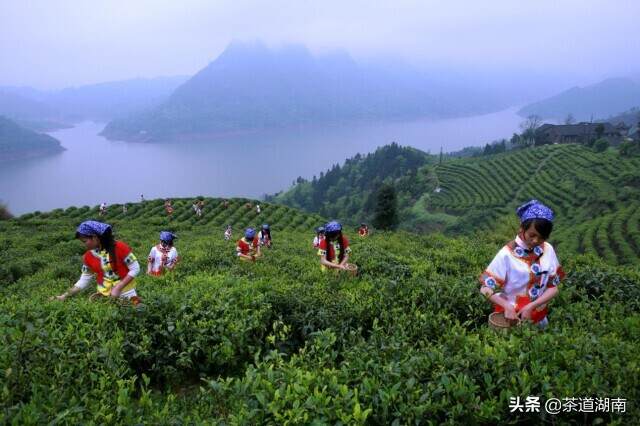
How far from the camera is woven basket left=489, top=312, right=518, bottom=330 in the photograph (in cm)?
423

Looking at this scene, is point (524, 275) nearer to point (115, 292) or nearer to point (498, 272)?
point (498, 272)

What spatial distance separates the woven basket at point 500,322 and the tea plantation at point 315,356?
0.47 feet

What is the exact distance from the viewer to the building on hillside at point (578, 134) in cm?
9481

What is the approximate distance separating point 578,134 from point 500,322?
109826 mm

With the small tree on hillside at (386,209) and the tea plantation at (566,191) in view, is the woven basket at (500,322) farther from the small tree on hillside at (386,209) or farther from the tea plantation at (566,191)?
the small tree on hillside at (386,209)

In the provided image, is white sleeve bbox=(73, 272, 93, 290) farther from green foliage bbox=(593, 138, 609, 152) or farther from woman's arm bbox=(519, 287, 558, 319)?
green foliage bbox=(593, 138, 609, 152)

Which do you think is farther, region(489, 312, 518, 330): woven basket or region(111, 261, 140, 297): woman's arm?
region(111, 261, 140, 297): woman's arm

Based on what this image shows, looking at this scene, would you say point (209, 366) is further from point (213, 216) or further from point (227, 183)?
point (227, 183)

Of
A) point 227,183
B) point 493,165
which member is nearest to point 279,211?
point 493,165

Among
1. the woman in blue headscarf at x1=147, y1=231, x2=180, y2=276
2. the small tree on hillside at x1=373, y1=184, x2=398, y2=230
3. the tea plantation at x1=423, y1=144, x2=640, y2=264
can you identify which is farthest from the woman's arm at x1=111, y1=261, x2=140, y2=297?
the small tree on hillside at x1=373, y1=184, x2=398, y2=230

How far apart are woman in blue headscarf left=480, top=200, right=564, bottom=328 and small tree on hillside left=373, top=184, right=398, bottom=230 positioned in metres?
38.2

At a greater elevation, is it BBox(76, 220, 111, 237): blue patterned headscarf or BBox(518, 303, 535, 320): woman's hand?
BBox(76, 220, 111, 237): blue patterned headscarf

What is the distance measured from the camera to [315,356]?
3785mm

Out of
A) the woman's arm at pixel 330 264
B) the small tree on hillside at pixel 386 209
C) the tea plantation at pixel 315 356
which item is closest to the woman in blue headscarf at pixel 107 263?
the tea plantation at pixel 315 356
